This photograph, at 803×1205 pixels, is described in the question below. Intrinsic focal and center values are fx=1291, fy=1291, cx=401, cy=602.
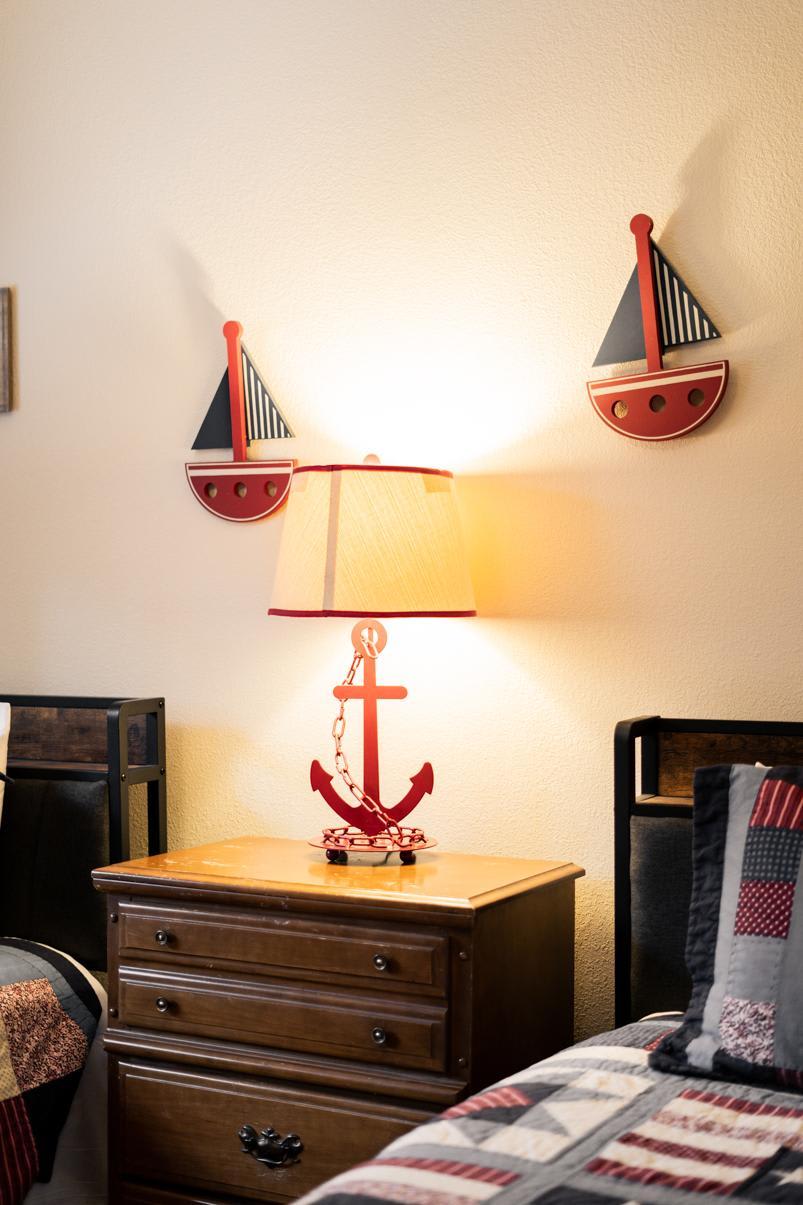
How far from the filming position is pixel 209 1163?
197 centimetres

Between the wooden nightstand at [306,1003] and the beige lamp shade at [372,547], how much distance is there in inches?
16.7

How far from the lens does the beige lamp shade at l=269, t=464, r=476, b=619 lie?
80.4 inches

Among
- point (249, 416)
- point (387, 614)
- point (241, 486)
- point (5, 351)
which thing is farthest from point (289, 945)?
point (5, 351)

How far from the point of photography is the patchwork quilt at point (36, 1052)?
6.80 feet

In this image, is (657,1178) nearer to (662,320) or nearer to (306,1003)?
(306,1003)

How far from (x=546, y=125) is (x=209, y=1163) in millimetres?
1789

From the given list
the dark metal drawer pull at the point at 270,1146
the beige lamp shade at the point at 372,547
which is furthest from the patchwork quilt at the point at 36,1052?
the beige lamp shade at the point at 372,547

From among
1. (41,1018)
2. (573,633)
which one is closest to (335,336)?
(573,633)

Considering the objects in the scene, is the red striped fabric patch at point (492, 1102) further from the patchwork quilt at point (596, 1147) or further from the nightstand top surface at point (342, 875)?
the nightstand top surface at point (342, 875)

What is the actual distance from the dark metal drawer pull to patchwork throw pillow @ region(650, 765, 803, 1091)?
25.4 inches

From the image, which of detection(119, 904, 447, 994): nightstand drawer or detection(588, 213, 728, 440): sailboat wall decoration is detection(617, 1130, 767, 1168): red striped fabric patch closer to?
detection(119, 904, 447, 994): nightstand drawer

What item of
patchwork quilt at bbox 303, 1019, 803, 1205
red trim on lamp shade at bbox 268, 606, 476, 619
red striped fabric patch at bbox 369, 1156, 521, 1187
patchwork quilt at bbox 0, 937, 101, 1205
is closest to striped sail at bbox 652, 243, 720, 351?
red trim on lamp shade at bbox 268, 606, 476, 619

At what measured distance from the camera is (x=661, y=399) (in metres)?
2.13

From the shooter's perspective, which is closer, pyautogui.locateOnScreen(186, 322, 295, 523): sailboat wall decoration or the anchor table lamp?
the anchor table lamp
